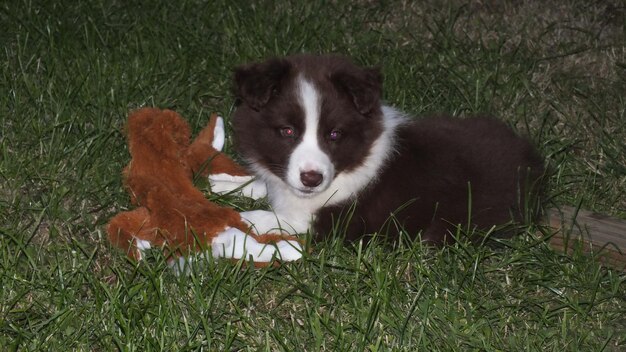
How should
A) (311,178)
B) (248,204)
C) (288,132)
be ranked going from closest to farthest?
1. (311,178)
2. (288,132)
3. (248,204)

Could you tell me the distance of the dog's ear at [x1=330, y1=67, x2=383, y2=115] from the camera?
15.8 ft

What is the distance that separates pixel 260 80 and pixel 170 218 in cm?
78

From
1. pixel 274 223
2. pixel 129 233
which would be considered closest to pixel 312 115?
pixel 274 223

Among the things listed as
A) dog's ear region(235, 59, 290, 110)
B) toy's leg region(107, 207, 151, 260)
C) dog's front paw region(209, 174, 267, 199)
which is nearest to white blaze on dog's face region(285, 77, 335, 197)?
dog's ear region(235, 59, 290, 110)

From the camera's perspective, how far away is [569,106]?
21.5ft

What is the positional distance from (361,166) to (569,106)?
83.2 inches

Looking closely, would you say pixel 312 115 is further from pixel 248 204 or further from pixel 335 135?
pixel 248 204

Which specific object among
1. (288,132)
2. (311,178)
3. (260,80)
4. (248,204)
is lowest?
(248,204)


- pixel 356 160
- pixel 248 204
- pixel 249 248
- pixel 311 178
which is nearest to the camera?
pixel 249 248

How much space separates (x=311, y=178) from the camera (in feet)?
15.6

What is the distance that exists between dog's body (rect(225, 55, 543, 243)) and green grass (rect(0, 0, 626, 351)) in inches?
8.1

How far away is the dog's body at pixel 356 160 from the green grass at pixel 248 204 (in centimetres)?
21

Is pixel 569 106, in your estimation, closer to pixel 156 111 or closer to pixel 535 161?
pixel 535 161

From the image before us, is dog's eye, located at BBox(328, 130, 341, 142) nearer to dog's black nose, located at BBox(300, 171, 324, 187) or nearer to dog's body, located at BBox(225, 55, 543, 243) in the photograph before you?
dog's body, located at BBox(225, 55, 543, 243)
